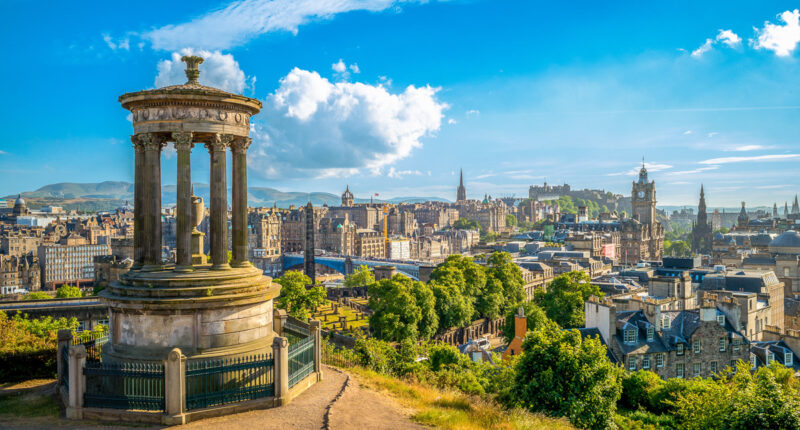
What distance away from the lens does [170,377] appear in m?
14.5

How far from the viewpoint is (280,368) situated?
16.0 meters

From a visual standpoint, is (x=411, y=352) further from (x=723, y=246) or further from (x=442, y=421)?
(x=723, y=246)

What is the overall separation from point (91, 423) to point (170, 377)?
8.34ft

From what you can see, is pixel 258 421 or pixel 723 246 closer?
pixel 258 421

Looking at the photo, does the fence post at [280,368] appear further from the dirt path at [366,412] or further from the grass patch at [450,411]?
the grass patch at [450,411]

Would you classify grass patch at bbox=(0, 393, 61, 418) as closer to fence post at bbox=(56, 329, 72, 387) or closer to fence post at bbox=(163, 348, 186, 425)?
fence post at bbox=(56, 329, 72, 387)

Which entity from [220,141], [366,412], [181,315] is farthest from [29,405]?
[366,412]

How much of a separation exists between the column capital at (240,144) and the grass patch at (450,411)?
9.14 metres

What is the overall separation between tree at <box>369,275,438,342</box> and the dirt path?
32.5m

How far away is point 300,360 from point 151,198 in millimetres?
7068

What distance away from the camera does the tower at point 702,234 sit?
180000 millimetres

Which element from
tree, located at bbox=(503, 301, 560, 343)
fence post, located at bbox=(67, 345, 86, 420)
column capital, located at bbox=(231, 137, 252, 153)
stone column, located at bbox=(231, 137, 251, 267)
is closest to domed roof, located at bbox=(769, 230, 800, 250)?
tree, located at bbox=(503, 301, 560, 343)

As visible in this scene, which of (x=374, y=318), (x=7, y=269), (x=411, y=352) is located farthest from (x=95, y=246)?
(x=411, y=352)

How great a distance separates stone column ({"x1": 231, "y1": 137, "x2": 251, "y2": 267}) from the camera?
1873 centimetres
